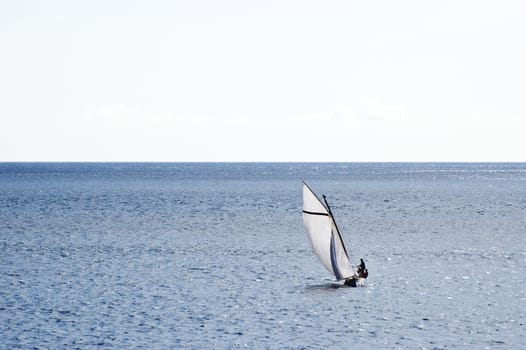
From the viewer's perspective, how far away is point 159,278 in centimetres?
6159

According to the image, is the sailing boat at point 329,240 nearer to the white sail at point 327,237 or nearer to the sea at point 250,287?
the white sail at point 327,237

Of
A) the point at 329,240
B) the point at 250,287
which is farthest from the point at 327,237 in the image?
the point at 250,287

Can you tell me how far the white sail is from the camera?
192 ft

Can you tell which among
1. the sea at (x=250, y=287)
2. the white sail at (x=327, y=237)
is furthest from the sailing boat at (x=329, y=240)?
the sea at (x=250, y=287)

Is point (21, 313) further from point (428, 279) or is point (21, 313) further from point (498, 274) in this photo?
point (498, 274)

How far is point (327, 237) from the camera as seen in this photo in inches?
2336

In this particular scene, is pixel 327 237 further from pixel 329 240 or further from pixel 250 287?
pixel 250 287

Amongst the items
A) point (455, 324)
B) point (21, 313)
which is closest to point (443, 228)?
point (455, 324)

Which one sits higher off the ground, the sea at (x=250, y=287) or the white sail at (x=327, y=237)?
the white sail at (x=327, y=237)

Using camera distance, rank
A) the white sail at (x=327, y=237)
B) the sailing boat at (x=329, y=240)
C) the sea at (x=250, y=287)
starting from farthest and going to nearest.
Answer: the white sail at (x=327, y=237)
the sailing boat at (x=329, y=240)
the sea at (x=250, y=287)

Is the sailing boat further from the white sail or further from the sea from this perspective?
the sea

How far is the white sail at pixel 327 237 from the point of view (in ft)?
192

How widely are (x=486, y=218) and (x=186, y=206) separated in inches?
2248

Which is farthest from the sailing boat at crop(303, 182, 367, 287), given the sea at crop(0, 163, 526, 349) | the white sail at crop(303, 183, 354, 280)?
the sea at crop(0, 163, 526, 349)
